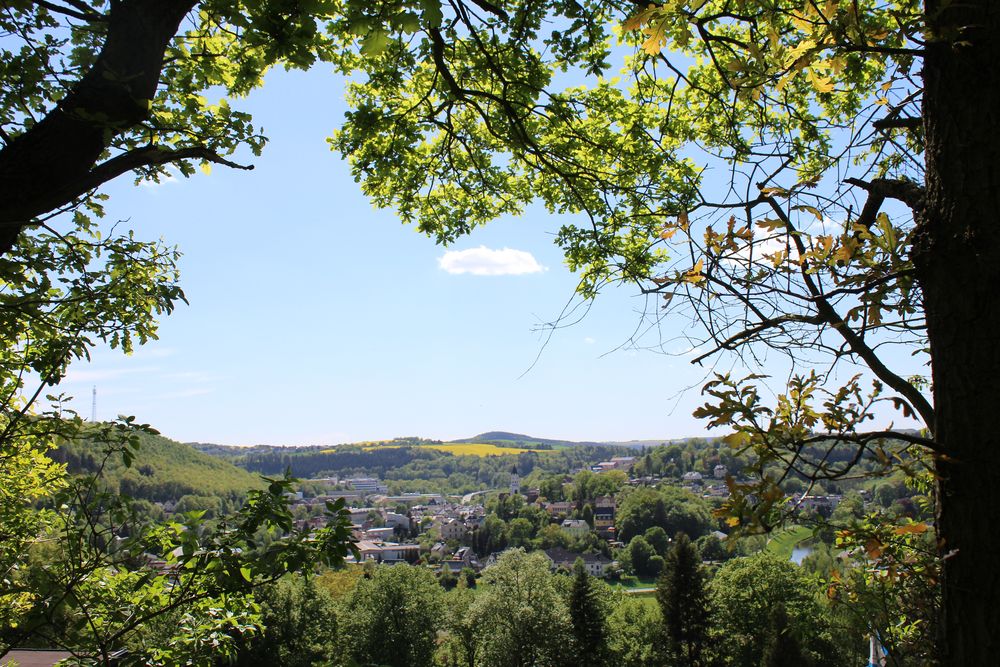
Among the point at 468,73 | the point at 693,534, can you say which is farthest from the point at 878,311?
the point at 693,534

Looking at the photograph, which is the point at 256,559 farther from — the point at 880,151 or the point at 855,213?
the point at 880,151

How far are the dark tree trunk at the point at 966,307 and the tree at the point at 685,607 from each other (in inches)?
1162

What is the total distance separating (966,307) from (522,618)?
3081 centimetres

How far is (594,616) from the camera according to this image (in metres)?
28.3

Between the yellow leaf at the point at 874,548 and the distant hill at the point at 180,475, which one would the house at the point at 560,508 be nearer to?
the distant hill at the point at 180,475

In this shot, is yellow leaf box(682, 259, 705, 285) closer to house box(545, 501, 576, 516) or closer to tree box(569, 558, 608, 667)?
tree box(569, 558, 608, 667)

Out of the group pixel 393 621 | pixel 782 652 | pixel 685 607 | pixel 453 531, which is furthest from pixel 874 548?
pixel 453 531

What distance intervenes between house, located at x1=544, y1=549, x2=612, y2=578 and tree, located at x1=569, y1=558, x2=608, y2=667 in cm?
4299

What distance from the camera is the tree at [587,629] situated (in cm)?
2820

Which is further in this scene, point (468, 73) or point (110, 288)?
point (468, 73)

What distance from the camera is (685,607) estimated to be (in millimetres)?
28266

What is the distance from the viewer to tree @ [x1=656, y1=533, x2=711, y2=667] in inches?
1110

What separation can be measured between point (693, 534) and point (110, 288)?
84.6 meters

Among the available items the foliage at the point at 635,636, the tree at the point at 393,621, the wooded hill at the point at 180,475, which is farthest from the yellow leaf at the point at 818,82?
the wooded hill at the point at 180,475
